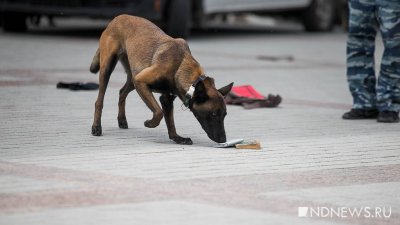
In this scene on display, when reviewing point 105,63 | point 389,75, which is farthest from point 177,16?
point 105,63

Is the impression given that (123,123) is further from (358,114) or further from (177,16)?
(177,16)

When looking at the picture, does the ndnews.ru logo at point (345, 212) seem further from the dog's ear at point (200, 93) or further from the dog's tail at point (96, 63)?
the dog's tail at point (96, 63)

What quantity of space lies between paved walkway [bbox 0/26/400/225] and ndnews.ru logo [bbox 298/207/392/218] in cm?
4

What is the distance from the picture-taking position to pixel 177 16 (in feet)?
59.8

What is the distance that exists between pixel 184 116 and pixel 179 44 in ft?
6.48

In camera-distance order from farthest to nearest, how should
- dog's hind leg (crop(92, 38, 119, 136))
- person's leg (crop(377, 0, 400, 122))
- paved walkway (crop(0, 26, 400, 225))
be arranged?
person's leg (crop(377, 0, 400, 122)) < dog's hind leg (crop(92, 38, 119, 136)) < paved walkway (crop(0, 26, 400, 225))

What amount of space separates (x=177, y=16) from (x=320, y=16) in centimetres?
608

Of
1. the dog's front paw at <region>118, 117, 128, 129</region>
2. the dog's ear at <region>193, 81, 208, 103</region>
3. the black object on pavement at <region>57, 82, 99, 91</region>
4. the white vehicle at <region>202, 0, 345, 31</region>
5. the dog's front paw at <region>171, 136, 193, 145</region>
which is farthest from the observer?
the white vehicle at <region>202, 0, 345, 31</region>

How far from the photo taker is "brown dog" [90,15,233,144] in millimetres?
8586

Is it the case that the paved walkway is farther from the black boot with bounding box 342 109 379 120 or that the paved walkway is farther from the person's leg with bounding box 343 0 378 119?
the person's leg with bounding box 343 0 378 119

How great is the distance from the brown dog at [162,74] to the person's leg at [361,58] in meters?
2.34

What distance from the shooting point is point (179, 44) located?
885cm

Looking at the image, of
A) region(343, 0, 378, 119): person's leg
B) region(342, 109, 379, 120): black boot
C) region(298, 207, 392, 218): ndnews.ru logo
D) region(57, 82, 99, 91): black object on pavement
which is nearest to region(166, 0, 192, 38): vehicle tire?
region(57, 82, 99, 91): black object on pavement

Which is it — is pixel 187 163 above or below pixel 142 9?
above
